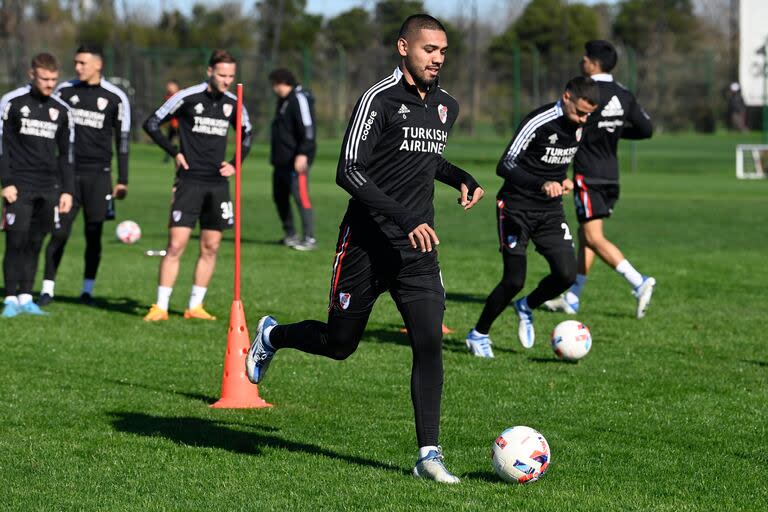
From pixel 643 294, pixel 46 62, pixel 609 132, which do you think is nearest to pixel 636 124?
pixel 609 132

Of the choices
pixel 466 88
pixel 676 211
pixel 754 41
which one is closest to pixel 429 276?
pixel 676 211

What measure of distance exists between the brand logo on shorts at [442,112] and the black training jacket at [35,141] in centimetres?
603

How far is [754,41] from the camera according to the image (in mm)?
40812

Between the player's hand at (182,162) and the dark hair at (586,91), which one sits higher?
the dark hair at (586,91)

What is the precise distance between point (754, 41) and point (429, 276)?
1453 inches

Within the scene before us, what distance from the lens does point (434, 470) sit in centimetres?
604

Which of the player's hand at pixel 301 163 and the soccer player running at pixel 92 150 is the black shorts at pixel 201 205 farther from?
the player's hand at pixel 301 163

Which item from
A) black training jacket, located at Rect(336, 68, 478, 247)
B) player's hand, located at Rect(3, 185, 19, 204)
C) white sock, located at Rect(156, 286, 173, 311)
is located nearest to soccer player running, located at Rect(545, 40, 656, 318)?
white sock, located at Rect(156, 286, 173, 311)

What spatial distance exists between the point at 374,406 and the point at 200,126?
14.0 ft

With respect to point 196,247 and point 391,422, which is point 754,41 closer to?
point 196,247

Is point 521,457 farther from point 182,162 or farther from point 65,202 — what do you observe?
point 65,202

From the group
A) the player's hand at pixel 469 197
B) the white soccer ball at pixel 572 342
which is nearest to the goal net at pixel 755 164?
the white soccer ball at pixel 572 342

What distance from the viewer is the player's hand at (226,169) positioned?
11288mm

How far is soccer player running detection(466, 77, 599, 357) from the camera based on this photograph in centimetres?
969
